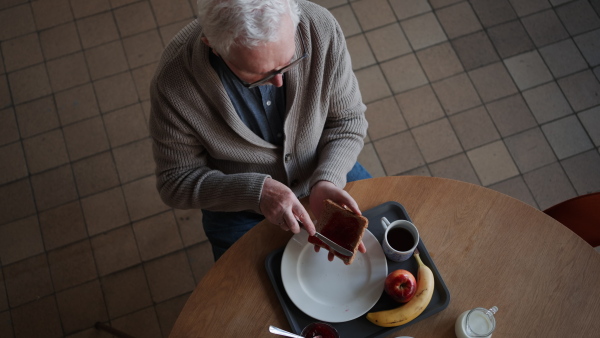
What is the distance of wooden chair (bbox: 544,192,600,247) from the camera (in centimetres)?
144

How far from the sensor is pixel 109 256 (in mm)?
2275

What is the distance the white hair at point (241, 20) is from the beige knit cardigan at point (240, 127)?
149mm

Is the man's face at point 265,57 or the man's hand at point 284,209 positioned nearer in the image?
the man's face at point 265,57

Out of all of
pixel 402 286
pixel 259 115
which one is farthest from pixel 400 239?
pixel 259 115

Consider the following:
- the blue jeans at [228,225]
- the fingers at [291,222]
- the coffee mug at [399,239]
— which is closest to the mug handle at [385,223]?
the coffee mug at [399,239]

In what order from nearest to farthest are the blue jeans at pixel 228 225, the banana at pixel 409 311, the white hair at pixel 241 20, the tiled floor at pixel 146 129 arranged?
the white hair at pixel 241 20, the banana at pixel 409 311, the blue jeans at pixel 228 225, the tiled floor at pixel 146 129

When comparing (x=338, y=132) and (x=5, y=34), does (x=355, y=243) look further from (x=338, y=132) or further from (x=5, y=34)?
(x=5, y=34)

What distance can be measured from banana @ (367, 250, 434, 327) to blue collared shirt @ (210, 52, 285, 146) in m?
0.60

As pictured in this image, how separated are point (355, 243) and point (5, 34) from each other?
2.56 m

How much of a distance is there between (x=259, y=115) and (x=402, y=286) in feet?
2.10

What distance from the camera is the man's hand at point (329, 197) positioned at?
131 centimetres

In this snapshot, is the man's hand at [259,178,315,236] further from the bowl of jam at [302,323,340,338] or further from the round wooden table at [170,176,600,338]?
the bowl of jam at [302,323,340,338]

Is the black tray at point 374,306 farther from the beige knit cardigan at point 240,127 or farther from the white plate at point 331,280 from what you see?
the beige knit cardigan at point 240,127

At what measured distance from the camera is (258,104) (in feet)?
4.59
